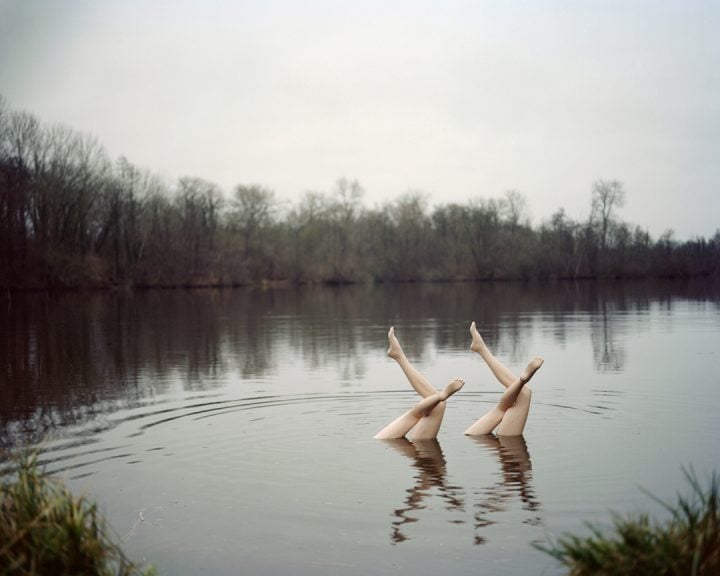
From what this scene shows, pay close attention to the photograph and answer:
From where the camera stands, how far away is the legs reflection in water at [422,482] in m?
7.51

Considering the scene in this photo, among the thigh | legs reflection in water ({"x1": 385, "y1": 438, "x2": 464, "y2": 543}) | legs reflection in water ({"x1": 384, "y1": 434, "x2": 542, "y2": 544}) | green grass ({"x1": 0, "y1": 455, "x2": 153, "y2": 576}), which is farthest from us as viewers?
the thigh

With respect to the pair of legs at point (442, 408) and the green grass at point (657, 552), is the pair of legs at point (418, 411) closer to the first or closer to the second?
the pair of legs at point (442, 408)

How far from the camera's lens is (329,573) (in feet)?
20.5

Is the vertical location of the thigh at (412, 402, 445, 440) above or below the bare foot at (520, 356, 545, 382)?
below

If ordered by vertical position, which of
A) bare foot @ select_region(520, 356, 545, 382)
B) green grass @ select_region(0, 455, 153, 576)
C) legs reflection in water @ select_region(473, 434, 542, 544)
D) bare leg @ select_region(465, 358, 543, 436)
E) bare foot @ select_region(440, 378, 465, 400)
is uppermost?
bare foot @ select_region(520, 356, 545, 382)

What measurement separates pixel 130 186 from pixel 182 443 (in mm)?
77968

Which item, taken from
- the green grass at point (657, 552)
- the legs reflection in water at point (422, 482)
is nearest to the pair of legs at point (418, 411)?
the legs reflection in water at point (422, 482)

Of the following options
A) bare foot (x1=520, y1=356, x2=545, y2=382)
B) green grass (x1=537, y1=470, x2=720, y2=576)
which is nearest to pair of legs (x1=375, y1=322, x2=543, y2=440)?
bare foot (x1=520, y1=356, x2=545, y2=382)

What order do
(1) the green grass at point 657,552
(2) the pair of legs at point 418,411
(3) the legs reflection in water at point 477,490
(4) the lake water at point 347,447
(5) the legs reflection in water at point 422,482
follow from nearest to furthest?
1. (1) the green grass at point 657,552
2. (4) the lake water at point 347,447
3. (3) the legs reflection in water at point 477,490
4. (5) the legs reflection in water at point 422,482
5. (2) the pair of legs at point 418,411

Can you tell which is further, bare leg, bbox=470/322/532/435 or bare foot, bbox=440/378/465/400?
bare leg, bbox=470/322/532/435

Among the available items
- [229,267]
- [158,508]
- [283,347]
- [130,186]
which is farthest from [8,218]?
[158,508]

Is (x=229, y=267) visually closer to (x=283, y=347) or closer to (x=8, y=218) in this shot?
(x=8, y=218)

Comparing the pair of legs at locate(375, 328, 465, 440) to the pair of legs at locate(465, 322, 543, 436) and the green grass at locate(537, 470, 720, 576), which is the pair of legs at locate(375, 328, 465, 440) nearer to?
the pair of legs at locate(465, 322, 543, 436)

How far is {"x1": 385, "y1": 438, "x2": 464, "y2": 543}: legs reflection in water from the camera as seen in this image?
751 centimetres
